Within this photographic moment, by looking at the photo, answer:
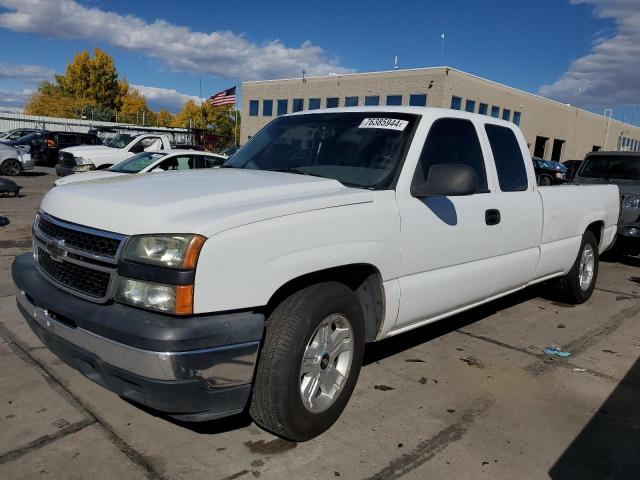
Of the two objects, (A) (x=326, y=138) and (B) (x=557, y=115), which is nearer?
(A) (x=326, y=138)

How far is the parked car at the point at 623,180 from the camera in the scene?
833 centimetres

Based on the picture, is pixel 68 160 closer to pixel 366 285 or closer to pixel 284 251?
pixel 366 285

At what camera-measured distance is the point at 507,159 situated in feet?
15.4

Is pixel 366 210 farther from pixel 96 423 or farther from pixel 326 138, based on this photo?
pixel 96 423

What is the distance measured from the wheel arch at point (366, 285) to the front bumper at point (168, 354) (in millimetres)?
647

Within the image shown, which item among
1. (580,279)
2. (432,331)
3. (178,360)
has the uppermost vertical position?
(178,360)

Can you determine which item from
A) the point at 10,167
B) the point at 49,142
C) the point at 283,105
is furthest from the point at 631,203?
the point at 283,105

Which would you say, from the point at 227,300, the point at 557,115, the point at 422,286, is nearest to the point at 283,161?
the point at 422,286

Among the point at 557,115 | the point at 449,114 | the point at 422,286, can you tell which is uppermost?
the point at 557,115

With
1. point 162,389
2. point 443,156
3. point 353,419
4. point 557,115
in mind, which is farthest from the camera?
point 557,115

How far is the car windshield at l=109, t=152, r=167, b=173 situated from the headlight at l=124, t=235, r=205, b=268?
8433mm

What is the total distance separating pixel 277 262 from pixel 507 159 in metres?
2.85

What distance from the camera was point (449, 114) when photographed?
161 inches

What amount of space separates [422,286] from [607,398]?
5.27 feet
